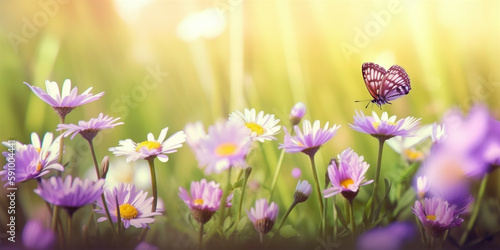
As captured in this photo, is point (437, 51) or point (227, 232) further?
point (437, 51)

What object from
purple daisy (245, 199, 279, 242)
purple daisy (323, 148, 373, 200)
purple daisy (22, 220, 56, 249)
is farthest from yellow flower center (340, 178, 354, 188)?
purple daisy (22, 220, 56, 249)

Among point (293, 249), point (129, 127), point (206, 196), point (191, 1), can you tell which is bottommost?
point (293, 249)

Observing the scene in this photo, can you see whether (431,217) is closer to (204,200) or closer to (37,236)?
(204,200)

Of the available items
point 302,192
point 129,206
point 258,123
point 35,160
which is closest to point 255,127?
point 258,123

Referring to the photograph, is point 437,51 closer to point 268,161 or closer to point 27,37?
point 268,161

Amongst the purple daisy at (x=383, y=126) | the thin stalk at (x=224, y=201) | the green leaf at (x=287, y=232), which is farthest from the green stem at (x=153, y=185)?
the purple daisy at (x=383, y=126)

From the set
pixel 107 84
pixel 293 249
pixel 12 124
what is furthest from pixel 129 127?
pixel 293 249
